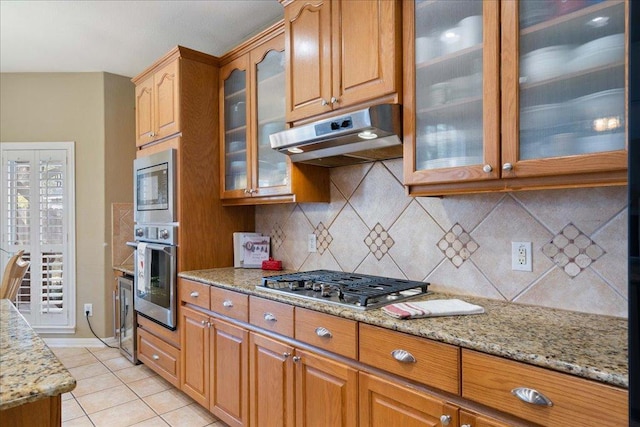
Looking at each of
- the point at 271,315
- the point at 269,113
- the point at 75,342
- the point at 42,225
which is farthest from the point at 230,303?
the point at 42,225

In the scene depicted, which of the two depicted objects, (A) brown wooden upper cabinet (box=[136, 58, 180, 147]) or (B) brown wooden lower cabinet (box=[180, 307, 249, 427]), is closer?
(B) brown wooden lower cabinet (box=[180, 307, 249, 427])

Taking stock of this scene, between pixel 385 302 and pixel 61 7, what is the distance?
288 centimetres

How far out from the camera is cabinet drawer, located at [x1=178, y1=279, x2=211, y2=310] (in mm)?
2427

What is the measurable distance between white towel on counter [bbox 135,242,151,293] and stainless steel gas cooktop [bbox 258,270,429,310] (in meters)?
1.30

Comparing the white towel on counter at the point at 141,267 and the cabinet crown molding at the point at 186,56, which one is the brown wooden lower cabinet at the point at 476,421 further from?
the cabinet crown molding at the point at 186,56

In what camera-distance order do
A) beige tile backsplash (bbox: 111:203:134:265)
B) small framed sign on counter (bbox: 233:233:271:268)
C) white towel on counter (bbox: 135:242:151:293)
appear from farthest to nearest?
beige tile backsplash (bbox: 111:203:134:265), white towel on counter (bbox: 135:242:151:293), small framed sign on counter (bbox: 233:233:271:268)

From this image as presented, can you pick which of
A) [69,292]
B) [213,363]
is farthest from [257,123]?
[69,292]

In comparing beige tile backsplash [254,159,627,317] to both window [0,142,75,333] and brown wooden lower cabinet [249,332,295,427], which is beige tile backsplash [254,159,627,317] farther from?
window [0,142,75,333]

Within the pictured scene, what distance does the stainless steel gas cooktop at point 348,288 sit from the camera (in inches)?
64.7

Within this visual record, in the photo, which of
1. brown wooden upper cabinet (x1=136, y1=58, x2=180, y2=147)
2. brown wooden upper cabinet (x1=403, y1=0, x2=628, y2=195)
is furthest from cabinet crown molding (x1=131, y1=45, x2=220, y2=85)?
brown wooden upper cabinet (x1=403, y1=0, x2=628, y2=195)

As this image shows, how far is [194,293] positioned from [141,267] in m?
0.78

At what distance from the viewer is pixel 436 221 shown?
77.4 inches

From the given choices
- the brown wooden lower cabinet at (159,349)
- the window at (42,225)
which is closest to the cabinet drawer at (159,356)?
the brown wooden lower cabinet at (159,349)

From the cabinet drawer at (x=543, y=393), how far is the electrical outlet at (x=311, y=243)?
4.89 ft
